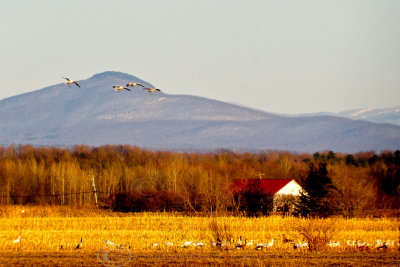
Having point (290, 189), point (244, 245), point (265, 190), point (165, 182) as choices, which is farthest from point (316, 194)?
point (165, 182)

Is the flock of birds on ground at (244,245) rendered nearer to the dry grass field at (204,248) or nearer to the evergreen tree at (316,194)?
the dry grass field at (204,248)

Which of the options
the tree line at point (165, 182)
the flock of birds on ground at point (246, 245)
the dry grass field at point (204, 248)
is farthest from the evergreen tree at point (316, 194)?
the flock of birds on ground at point (246, 245)

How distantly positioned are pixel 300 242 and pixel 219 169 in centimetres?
6195

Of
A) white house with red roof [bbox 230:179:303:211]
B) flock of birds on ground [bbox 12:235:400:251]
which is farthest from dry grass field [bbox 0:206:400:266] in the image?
white house with red roof [bbox 230:179:303:211]

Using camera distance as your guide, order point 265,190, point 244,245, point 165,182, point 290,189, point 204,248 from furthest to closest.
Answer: point 165,182 < point 290,189 < point 265,190 < point 244,245 < point 204,248

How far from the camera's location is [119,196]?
58625mm

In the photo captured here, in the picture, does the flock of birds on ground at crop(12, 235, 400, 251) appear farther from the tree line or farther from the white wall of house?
the white wall of house

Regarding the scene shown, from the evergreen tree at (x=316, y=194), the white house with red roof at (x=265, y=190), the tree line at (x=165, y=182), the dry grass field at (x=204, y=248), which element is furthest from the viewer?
the tree line at (x=165, y=182)

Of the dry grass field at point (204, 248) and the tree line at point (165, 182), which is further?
the tree line at point (165, 182)

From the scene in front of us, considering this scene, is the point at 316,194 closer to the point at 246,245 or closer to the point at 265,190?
the point at 265,190

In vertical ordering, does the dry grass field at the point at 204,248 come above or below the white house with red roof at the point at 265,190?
below

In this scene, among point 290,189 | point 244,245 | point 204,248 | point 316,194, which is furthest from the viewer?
point 290,189

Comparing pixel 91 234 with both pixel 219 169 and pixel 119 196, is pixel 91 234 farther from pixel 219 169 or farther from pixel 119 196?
pixel 219 169

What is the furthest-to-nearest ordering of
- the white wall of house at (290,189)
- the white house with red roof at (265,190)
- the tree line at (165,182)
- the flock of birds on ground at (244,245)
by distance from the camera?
the white wall of house at (290,189) < the tree line at (165,182) < the white house with red roof at (265,190) < the flock of birds on ground at (244,245)
